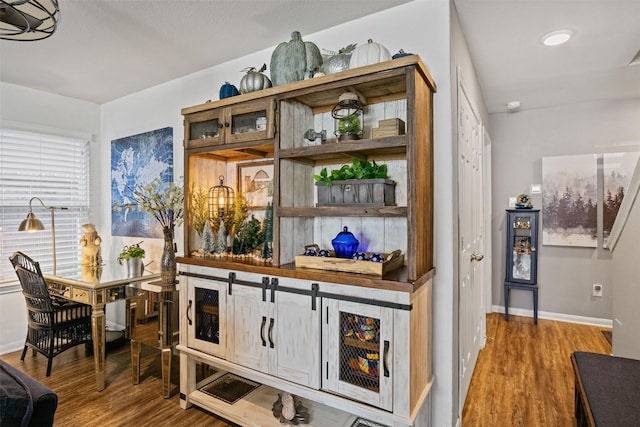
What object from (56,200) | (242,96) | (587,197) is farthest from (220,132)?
(587,197)

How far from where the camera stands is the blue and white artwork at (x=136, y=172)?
3312mm

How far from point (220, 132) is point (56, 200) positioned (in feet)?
8.46

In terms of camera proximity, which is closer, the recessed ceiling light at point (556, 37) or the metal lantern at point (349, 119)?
the metal lantern at point (349, 119)

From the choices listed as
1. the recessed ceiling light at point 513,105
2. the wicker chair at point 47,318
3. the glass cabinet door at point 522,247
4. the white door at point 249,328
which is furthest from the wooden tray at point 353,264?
the recessed ceiling light at point 513,105

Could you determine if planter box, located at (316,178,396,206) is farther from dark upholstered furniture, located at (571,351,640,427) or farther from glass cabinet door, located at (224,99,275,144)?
dark upholstered furniture, located at (571,351,640,427)

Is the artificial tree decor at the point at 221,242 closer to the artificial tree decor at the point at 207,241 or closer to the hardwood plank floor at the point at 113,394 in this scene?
the artificial tree decor at the point at 207,241

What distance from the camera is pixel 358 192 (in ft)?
6.15

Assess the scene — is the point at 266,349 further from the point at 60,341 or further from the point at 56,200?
the point at 56,200

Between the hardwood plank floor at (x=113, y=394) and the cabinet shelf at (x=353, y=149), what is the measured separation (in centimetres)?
175

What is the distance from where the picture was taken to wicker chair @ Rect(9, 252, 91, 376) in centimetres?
277

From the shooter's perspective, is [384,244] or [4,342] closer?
[384,244]

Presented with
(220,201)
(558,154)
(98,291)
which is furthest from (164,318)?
(558,154)

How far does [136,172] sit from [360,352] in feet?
9.90

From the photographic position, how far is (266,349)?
1.99m
